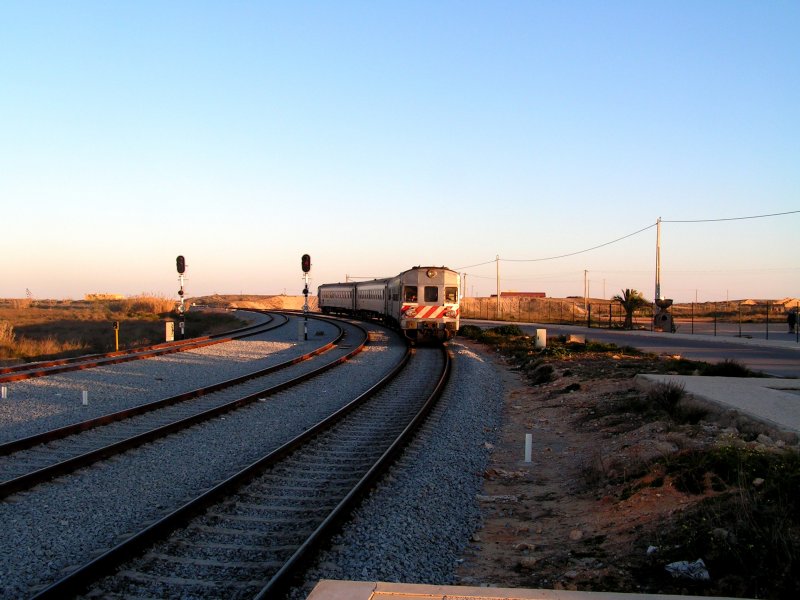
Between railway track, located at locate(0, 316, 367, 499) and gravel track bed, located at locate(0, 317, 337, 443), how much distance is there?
75 cm

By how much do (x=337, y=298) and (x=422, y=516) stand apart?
5460 centimetres

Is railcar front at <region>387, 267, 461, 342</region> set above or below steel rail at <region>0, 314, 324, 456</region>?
above

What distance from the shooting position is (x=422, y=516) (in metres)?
7.02

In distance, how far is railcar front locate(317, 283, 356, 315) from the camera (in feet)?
180

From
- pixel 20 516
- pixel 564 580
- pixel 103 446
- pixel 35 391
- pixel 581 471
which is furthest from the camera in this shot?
pixel 35 391

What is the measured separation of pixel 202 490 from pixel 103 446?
287cm

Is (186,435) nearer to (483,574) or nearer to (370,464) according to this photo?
(370,464)

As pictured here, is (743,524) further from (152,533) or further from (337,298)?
(337,298)

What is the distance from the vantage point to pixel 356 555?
5816 millimetres

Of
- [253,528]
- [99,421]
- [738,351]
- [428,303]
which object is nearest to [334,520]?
[253,528]

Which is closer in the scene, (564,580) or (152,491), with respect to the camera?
(564,580)

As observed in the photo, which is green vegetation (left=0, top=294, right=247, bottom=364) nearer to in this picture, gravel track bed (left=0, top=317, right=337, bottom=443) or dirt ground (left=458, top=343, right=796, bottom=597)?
gravel track bed (left=0, top=317, right=337, bottom=443)

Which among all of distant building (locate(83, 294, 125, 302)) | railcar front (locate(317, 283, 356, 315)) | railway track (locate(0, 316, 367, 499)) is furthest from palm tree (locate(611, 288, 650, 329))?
distant building (locate(83, 294, 125, 302))

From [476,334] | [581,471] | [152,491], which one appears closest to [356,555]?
[152,491]
